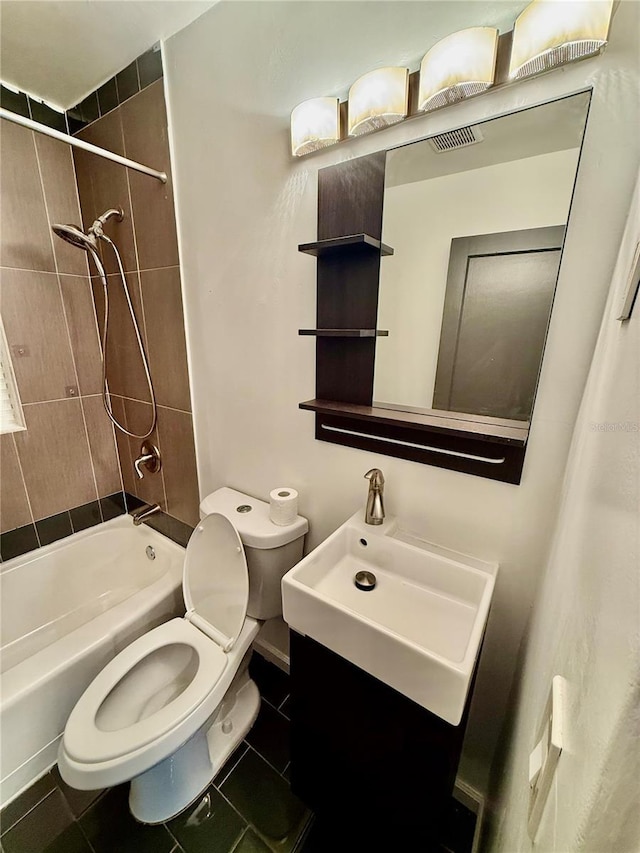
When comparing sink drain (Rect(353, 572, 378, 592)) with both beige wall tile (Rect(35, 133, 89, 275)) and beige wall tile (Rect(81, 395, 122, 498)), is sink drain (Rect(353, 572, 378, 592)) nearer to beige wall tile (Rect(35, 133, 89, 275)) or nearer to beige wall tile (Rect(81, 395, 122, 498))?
beige wall tile (Rect(81, 395, 122, 498))

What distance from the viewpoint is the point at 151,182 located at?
1415 millimetres

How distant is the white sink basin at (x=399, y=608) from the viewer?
27.6 inches

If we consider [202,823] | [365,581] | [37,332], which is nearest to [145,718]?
[202,823]

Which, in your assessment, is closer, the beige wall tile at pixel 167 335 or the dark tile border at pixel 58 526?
the beige wall tile at pixel 167 335

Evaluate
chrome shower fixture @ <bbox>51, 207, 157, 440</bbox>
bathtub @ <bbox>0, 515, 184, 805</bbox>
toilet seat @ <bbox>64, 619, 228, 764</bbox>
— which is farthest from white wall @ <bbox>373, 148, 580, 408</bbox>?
bathtub @ <bbox>0, 515, 184, 805</bbox>

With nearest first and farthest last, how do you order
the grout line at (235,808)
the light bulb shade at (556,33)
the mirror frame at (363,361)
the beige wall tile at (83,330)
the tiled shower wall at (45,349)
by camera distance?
1. the light bulb shade at (556,33)
2. the mirror frame at (363,361)
3. the grout line at (235,808)
4. the tiled shower wall at (45,349)
5. the beige wall tile at (83,330)

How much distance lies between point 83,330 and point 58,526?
108cm

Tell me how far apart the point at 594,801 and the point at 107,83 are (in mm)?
2404

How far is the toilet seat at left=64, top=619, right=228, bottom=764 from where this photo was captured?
3.19 ft

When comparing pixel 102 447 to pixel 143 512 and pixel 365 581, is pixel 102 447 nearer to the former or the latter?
pixel 143 512

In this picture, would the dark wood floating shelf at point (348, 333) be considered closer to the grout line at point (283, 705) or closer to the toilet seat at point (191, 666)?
the toilet seat at point (191, 666)

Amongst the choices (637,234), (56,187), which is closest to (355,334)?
(637,234)

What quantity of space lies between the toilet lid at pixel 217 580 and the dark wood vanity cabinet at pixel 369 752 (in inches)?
14.5

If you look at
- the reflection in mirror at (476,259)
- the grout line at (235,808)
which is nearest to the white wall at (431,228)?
the reflection in mirror at (476,259)
